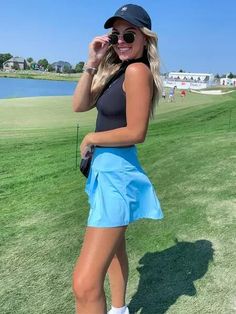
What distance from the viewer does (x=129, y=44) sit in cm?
246

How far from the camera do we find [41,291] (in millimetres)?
3451

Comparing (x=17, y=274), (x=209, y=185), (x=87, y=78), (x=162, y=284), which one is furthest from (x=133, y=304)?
(x=209, y=185)

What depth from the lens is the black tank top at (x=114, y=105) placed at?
2.37 meters

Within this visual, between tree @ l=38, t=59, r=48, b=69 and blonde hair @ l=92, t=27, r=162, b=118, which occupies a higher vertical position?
blonde hair @ l=92, t=27, r=162, b=118

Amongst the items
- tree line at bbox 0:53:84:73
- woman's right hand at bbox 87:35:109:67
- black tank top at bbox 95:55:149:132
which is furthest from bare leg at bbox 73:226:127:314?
tree line at bbox 0:53:84:73

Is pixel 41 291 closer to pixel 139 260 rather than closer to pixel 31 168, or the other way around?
pixel 139 260

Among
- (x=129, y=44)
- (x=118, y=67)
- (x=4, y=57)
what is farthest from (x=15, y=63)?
(x=129, y=44)

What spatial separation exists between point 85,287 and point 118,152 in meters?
0.75

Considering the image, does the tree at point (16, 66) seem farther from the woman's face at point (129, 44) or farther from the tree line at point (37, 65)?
the woman's face at point (129, 44)

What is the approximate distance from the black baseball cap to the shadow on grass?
6.41 ft

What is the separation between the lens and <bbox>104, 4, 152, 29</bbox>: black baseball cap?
2.38 m

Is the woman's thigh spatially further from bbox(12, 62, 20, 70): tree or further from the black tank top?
bbox(12, 62, 20, 70): tree

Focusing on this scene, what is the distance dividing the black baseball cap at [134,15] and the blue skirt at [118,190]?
Answer: 0.69m

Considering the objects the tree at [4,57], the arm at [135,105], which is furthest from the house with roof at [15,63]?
the arm at [135,105]
